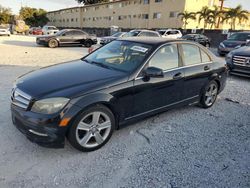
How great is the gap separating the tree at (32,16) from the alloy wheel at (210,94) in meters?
67.1

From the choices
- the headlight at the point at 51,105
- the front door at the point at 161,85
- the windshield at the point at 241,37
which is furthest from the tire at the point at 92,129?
the windshield at the point at 241,37

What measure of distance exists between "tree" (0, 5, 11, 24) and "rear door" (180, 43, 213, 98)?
64.7 m

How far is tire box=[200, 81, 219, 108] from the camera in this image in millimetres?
4621

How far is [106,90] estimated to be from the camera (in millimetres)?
2957

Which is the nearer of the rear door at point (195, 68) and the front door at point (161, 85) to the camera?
the front door at point (161, 85)

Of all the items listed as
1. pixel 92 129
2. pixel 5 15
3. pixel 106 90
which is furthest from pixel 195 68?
pixel 5 15

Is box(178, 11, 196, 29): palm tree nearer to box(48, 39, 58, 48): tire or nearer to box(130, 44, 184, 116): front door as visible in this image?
box(48, 39, 58, 48): tire

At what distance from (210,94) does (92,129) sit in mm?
3023

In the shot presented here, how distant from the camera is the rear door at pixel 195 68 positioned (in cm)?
408

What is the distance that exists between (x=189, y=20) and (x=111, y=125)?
3102cm

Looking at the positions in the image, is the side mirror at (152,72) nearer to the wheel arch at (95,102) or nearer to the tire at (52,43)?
the wheel arch at (95,102)

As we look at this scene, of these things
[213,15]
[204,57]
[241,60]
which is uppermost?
[213,15]

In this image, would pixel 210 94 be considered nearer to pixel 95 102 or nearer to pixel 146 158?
pixel 146 158

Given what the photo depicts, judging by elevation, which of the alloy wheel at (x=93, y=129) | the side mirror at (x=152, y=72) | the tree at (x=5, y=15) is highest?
the tree at (x=5, y=15)
